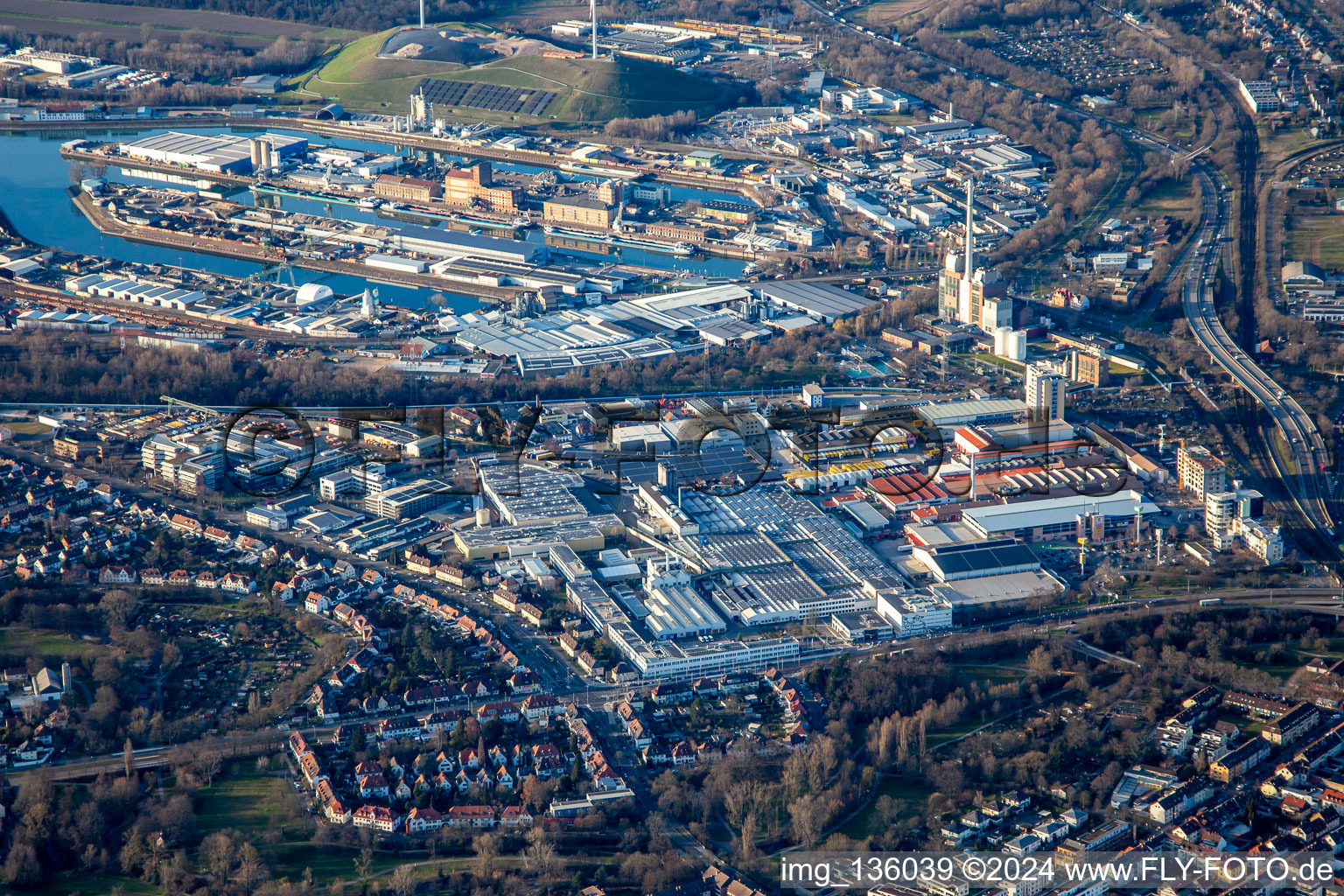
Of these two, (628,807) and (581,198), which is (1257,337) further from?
(628,807)

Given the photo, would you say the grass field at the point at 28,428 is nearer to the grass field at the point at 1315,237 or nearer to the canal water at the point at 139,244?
the canal water at the point at 139,244

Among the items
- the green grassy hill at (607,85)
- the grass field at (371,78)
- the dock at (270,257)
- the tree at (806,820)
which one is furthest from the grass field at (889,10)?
the tree at (806,820)

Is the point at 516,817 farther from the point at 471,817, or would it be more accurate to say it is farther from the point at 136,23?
the point at 136,23

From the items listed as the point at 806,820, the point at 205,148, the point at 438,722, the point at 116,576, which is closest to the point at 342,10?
the point at 205,148

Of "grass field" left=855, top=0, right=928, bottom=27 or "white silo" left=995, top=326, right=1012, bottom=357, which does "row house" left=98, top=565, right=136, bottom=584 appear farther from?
"grass field" left=855, top=0, right=928, bottom=27

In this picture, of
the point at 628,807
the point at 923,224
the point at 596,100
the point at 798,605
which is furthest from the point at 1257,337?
the point at 596,100

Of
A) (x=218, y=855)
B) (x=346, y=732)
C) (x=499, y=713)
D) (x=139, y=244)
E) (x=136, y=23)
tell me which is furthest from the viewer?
(x=136, y=23)
